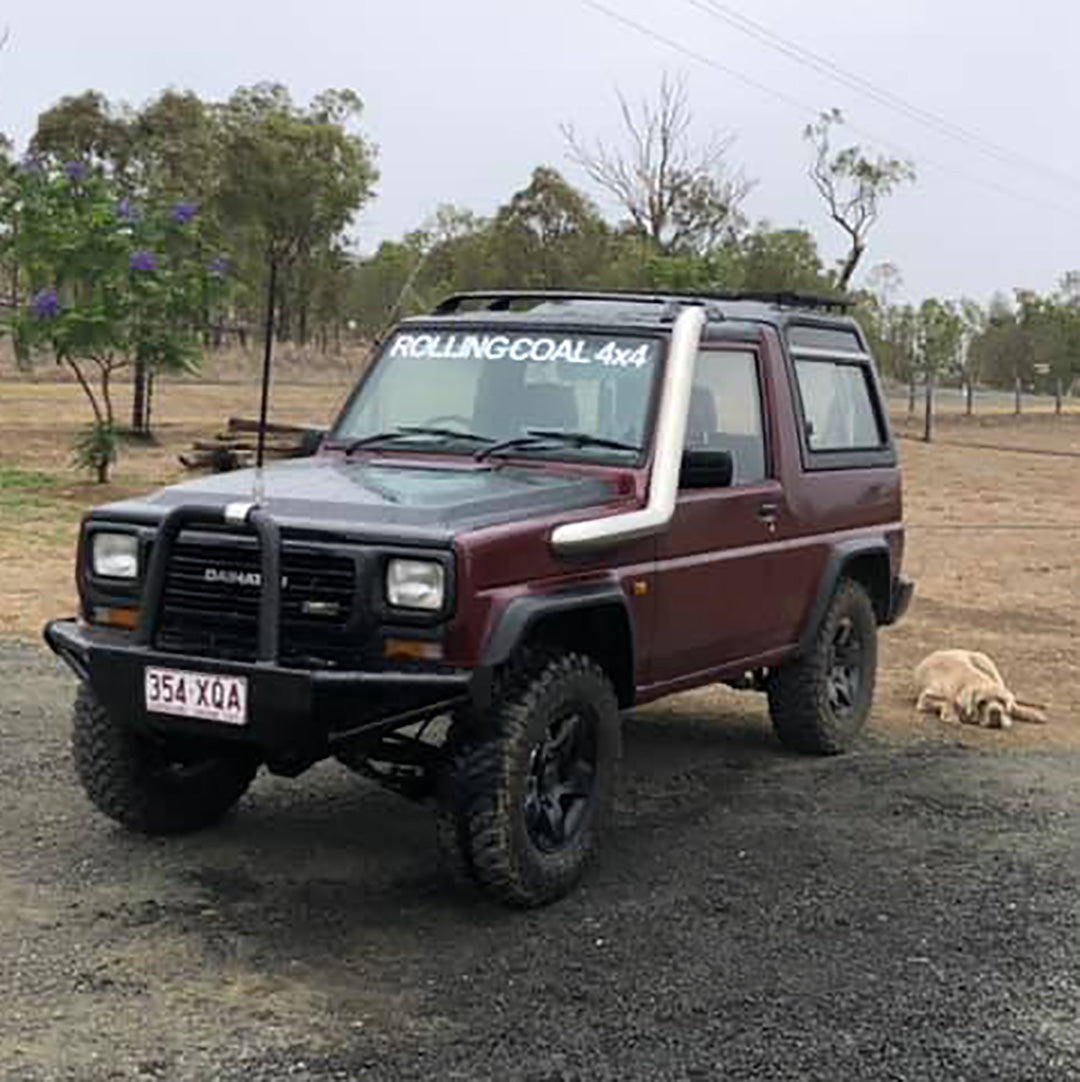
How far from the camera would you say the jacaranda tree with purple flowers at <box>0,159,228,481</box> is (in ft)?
59.2

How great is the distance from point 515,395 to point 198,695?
6.10 feet

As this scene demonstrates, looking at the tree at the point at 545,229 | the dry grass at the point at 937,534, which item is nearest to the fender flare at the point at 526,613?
the dry grass at the point at 937,534

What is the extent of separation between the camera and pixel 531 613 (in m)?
5.14

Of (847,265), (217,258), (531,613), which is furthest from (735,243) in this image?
(531,613)

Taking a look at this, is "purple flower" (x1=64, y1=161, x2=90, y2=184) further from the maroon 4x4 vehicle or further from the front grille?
the front grille

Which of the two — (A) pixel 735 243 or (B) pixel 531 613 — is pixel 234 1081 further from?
(A) pixel 735 243

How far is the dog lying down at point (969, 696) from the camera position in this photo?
8.56 metres

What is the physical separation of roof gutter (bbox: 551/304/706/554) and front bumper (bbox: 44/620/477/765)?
698 millimetres

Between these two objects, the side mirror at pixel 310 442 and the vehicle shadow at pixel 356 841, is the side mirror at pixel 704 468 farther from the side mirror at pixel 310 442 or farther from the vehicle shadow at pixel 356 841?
the side mirror at pixel 310 442

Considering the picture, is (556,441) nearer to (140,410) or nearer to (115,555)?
(115,555)

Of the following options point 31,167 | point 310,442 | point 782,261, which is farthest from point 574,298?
point 782,261

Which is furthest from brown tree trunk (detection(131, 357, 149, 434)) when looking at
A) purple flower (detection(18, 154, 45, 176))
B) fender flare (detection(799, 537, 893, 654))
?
fender flare (detection(799, 537, 893, 654))

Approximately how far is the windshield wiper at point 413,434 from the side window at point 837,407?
1.69 meters

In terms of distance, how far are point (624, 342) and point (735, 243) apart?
38.1m
